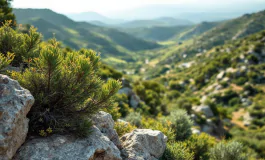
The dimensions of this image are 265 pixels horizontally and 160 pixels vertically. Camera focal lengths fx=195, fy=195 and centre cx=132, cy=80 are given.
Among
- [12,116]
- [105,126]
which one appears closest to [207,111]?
[105,126]

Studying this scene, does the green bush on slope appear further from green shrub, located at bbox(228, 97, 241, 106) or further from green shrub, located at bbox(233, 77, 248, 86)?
green shrub, located at bbox(233, 77, 248, 86)

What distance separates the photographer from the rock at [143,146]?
655cm

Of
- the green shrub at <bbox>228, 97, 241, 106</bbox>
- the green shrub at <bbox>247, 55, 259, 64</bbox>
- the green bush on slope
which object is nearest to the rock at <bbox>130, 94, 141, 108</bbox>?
the green bush on slope

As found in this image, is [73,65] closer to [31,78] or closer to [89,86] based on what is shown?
[89,86]

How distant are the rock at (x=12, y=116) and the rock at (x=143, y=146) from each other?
328 centimetres

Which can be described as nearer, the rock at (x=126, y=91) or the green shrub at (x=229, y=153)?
the green shrub at (x=229, y=153)

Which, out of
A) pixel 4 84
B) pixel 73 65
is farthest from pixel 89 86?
pixel 4 84

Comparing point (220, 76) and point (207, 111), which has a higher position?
point (207, 111)

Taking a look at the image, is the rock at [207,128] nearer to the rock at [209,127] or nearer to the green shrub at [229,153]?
the rock at [209,127]

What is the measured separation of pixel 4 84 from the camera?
4.57m

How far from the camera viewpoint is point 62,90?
5.34m

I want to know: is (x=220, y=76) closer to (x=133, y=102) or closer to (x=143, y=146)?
(x=133, y=102)

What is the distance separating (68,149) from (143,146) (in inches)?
113

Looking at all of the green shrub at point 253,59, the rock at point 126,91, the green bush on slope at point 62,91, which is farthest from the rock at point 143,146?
the green shrub at point 253,59
